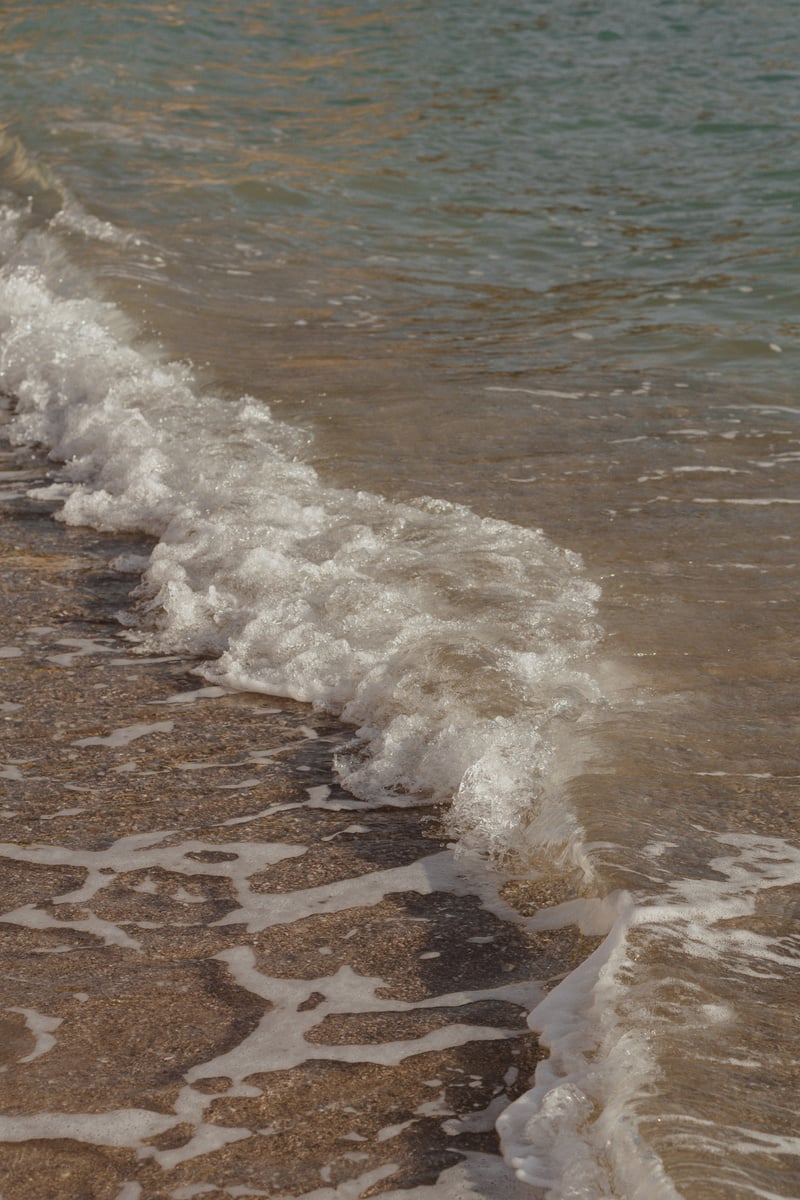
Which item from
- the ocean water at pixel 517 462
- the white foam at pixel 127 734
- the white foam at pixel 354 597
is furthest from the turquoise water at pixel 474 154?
the white foam at pixel 127 734

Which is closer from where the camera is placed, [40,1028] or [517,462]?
[40,1028]

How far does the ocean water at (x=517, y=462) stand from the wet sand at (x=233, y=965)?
0.51 feet

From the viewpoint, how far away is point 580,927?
130 inches

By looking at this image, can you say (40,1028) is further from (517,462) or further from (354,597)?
(517,462)

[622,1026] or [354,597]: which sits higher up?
Result: [354,597]

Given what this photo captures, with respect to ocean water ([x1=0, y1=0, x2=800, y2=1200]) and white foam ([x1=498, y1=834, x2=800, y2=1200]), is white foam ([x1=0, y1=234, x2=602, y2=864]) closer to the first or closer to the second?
ocean water ([x1=0, y1=0, x2=800, y2=1200])

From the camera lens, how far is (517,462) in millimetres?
6395

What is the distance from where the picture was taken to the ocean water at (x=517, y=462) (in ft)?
10.0

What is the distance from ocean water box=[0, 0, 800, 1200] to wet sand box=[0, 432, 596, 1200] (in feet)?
0.51

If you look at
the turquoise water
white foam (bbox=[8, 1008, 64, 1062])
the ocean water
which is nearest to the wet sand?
white foam (bbox=[8, 1008, 64, 1062])

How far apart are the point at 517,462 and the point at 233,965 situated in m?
3.62

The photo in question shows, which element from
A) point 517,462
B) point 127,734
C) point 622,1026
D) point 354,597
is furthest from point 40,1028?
point 517,462

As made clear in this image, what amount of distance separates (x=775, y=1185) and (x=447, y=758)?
1.76 metres

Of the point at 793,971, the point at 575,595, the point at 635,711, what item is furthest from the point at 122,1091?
the point at 575,595
